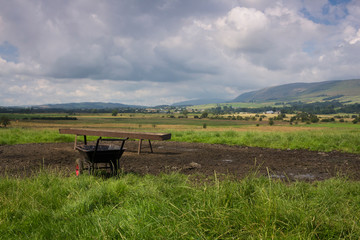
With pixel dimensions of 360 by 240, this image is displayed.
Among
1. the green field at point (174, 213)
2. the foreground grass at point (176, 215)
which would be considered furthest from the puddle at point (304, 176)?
the foreground grass at point (176, 215)

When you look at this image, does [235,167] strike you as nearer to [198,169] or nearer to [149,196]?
[198,169]

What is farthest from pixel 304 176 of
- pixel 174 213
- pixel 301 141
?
pixel 301 141

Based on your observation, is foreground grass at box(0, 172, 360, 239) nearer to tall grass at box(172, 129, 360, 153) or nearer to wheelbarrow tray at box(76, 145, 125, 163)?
wheelbarrow tray at box(76, 145, 125, 163)

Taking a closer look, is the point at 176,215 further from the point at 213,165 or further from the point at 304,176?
the point at 213,165

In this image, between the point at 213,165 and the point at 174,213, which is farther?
the point at 213,165

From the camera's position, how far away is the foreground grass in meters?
2.61

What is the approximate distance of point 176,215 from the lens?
2.80 metres

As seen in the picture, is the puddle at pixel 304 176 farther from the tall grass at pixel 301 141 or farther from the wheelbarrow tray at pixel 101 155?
the tall grass at pixel 301 141

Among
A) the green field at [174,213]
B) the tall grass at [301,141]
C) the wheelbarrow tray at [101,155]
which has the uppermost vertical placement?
the wheelbarrow tray at [101,155]

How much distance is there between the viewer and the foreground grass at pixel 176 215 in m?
2.61

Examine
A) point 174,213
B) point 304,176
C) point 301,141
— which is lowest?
point 301,141

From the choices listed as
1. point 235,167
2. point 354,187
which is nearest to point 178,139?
point 235,167

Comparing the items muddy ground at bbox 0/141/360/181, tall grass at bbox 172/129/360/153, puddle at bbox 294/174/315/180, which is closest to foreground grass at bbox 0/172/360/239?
puddle at bbox 294/174/315/180

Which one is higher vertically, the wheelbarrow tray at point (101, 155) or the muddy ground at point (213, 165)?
the wheelbarrow tray at point (101, 155)
